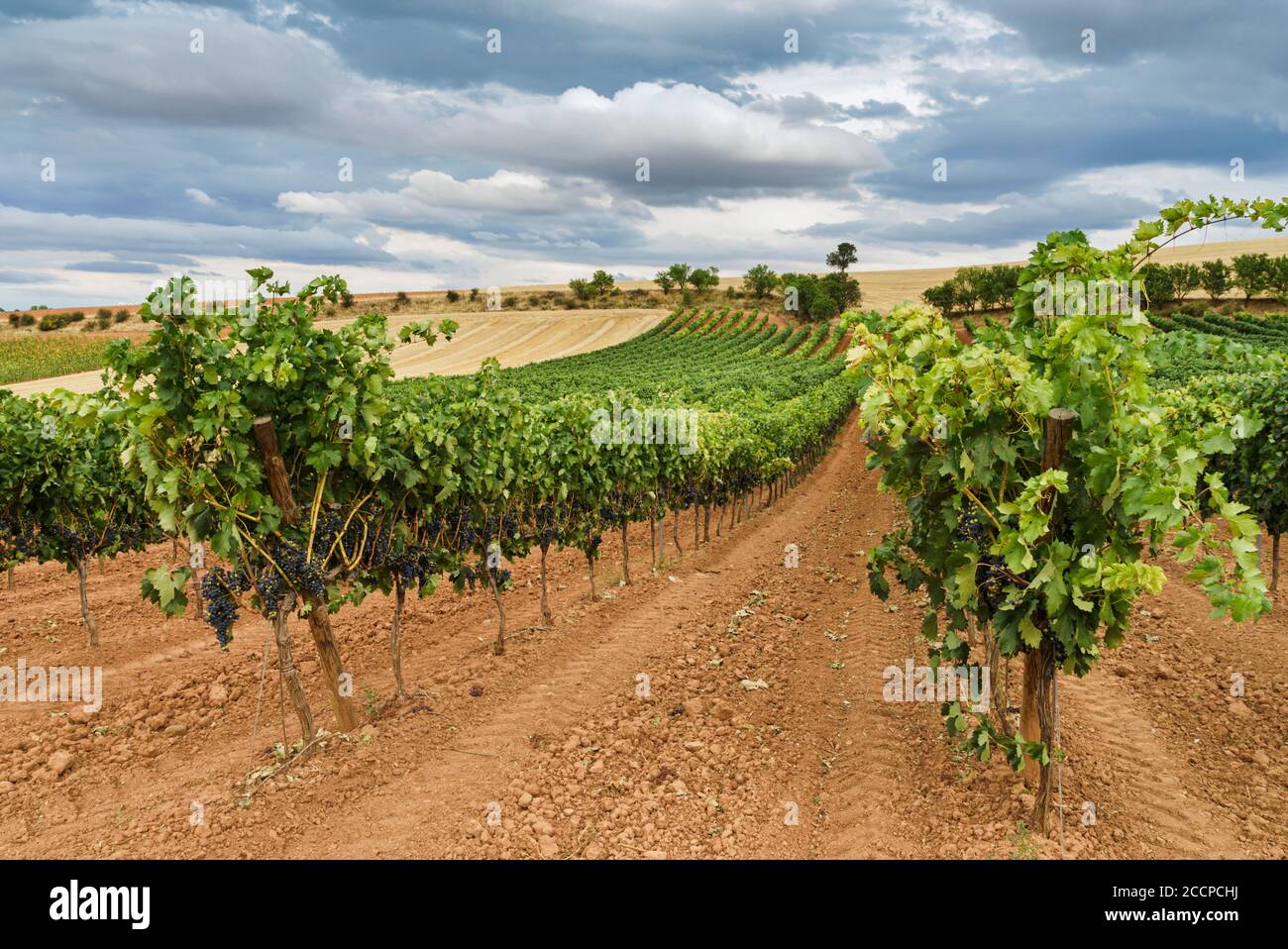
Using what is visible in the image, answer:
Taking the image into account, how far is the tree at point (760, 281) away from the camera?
10106cm

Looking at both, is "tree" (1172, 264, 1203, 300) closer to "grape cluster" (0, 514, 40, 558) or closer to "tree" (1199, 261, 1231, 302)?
"tree" (1199, 261, 1231, 302)

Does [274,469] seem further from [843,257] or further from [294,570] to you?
[843,257]

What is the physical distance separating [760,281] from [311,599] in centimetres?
10013

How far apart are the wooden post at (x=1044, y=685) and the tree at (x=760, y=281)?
9941cm

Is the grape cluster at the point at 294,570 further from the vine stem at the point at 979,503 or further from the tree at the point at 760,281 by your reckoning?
the tree at the point at 760,281

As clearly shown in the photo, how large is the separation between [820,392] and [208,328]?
3061 cm

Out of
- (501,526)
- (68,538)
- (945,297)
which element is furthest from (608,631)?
(945,297)

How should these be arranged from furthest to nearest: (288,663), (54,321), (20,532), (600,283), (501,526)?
(600,283), (54,321), (20,532), (501,526), (288,663)

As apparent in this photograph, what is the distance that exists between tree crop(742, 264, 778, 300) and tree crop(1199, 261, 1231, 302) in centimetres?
4563

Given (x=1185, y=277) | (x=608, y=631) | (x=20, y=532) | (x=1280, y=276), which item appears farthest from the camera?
(x=1185, y=277)

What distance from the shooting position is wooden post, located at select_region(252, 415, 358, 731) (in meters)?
6.35

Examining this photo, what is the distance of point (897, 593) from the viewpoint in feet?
38.3

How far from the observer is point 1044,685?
570 centimetres

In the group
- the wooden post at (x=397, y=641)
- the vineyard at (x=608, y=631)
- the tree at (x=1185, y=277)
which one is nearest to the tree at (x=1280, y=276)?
the tree at (x=1185, y=277)
